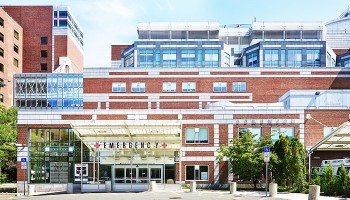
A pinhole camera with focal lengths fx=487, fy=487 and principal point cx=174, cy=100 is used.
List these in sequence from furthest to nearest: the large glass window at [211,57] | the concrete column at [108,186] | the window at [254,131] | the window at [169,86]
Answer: the large glass window at [211,57] < the window at [169,86] < the window at [254,131] < the concrete column at [108,186]

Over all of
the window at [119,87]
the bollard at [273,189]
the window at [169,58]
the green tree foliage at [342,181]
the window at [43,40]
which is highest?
the window at [43,40]

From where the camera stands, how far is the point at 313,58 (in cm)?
7881

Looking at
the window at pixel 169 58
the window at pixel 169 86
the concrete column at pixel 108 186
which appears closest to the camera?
the concrete column at pixel 108 186

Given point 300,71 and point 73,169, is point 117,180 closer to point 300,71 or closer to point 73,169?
point 73,169

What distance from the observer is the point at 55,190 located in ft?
139

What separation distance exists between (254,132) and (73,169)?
16913 mm

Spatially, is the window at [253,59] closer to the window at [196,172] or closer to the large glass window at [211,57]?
the large glass window at [211,57]

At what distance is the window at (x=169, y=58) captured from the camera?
78.9 metres

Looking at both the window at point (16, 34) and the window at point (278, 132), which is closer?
the window at point (278, 132)

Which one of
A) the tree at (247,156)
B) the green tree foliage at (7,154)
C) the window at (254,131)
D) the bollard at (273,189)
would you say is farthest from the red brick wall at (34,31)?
the bollard at (273,189)

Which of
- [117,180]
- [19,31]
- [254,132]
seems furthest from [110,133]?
[19,31]

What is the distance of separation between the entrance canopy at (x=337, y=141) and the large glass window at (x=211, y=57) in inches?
1482

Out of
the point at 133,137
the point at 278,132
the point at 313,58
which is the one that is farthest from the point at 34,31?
the point at 278,132

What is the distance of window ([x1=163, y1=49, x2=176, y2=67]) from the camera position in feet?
259
